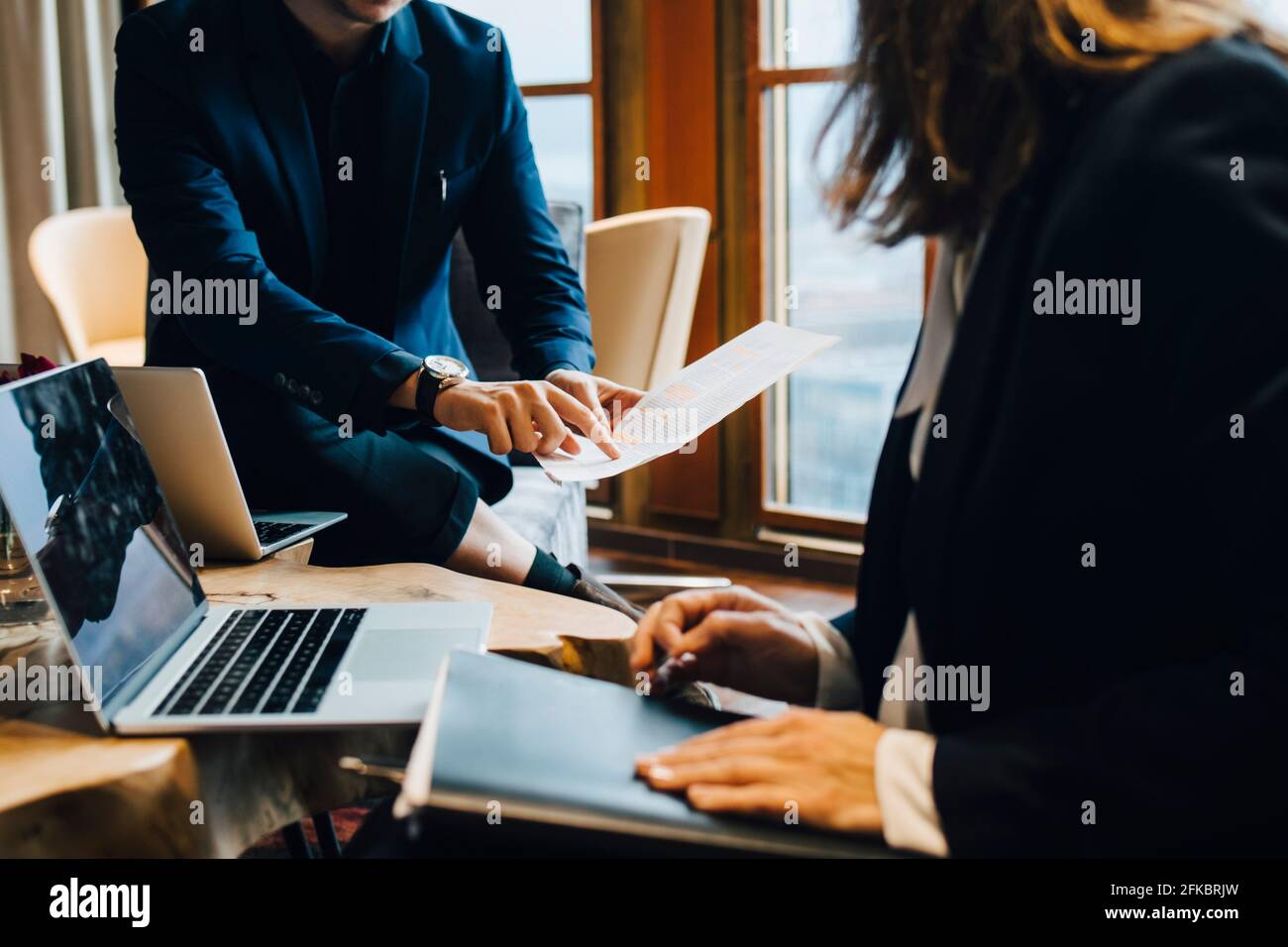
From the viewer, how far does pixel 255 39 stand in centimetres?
159

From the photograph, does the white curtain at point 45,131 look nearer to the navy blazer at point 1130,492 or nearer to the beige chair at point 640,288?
the beige chair at point 640,288

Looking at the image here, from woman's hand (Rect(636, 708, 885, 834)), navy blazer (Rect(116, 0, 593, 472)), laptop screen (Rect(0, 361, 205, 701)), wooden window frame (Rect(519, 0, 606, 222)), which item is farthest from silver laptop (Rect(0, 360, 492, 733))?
wooden window frame (Rect(519, 0, 606, 222))

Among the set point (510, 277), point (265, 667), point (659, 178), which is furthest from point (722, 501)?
point (265, 667)

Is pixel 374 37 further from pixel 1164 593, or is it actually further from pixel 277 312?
pixel 1164 593

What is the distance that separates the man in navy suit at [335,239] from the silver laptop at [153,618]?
1.33 ft

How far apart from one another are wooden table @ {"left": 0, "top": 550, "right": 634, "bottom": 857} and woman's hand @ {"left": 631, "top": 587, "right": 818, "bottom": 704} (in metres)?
0.12

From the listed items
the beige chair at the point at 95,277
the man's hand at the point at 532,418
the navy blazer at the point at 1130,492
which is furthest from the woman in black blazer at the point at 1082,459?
the beige chair at the point at 95,277

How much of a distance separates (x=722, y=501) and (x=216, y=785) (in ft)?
9.62

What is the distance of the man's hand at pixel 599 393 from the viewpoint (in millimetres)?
1443

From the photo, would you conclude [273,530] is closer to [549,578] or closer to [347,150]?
[549,578]

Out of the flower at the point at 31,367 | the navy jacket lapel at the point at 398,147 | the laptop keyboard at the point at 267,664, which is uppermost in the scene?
the navy jacket lapel at the point at 398,147

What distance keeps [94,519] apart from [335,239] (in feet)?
2.76
